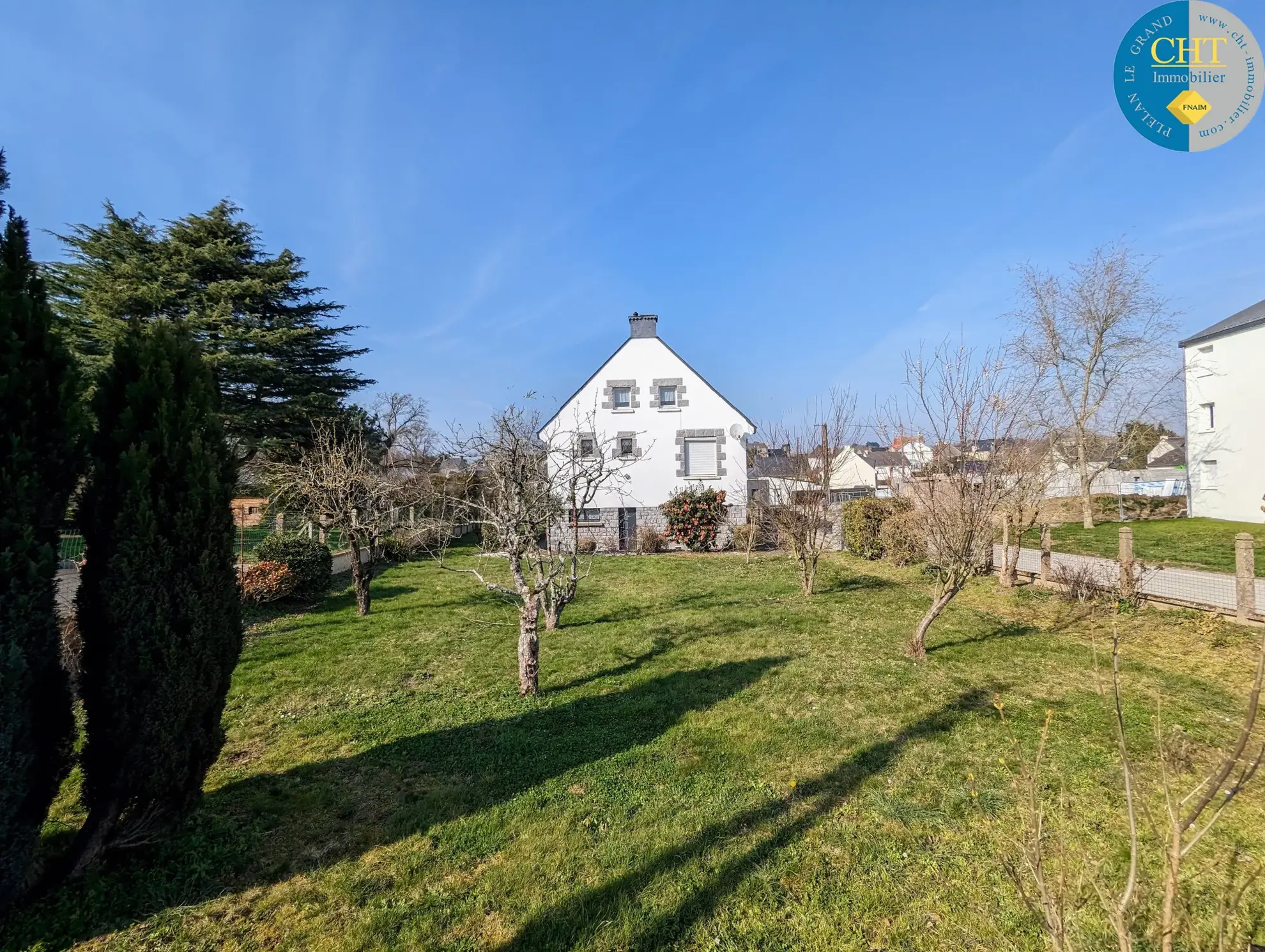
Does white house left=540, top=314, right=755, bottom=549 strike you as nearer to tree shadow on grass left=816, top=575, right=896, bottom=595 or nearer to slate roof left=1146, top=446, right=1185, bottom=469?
tree shadow on grass left=816, top=575, right=896, bottom=595

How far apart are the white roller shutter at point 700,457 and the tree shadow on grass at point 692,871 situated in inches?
633

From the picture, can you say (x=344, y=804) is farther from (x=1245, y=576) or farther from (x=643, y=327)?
(x=643, y=327)

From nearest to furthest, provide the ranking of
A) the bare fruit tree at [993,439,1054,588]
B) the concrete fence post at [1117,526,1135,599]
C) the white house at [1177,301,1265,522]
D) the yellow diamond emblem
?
the yellow diamond emblem, the bare fruit tree at [993,439,1054,588], the concrete fence post at [1117,526,1135,599], the white house at [1177,301,1265,522]

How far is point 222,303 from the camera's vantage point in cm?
1881

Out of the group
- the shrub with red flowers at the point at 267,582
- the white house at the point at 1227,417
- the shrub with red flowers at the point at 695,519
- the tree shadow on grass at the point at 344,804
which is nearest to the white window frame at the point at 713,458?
the shrub with red flowers at the point at 695,519

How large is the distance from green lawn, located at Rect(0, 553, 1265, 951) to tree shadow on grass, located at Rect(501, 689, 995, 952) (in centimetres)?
2

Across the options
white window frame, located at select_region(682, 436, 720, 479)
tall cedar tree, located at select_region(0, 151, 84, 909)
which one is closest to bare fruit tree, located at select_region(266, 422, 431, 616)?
tall cedar tree, located at select_region(0, 151, 84, 909)

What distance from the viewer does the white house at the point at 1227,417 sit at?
19.7 metres

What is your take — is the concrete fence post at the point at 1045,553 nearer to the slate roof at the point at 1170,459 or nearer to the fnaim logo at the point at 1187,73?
the fnaim logo at the point at 1187,73

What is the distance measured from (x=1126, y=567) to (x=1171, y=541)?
9675 millimetres

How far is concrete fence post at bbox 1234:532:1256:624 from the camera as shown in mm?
7555

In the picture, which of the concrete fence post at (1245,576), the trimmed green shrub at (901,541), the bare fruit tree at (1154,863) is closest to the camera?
the bare fruit tree at (1154,863)

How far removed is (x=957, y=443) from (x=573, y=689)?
5.78 meters

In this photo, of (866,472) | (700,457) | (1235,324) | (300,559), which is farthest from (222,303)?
(866,472)
